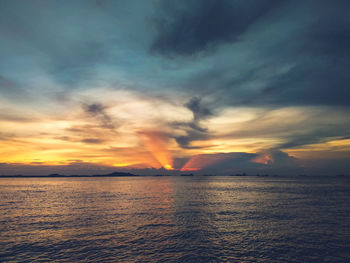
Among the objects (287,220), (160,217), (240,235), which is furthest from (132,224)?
(287,220)

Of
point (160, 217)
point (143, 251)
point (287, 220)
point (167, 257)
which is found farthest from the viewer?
point (160, 217)

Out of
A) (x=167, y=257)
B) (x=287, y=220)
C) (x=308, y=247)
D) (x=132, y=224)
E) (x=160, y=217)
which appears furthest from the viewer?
(x=160, y=217)

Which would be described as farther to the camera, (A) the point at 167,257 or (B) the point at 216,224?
(B) the point at 216,224

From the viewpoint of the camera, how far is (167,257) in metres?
22.0

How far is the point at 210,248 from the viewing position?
2464 cm

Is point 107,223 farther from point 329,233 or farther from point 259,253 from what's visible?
point 329,233

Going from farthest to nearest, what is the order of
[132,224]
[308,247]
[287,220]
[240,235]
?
1. [287,220]
2. [132,224]
3. [240,235]
4. [308,247]

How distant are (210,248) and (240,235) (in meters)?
6.77

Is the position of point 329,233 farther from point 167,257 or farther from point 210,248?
point 167,257

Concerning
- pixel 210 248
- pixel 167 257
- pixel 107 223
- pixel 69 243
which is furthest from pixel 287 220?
pixel 69 243

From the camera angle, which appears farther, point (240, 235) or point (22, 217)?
point (22, 217)

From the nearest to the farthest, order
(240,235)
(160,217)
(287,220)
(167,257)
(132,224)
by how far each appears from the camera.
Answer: (167,257) → (240,235) → (132,224) → (287,220) → (160,217)

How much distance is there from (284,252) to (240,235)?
6575mm

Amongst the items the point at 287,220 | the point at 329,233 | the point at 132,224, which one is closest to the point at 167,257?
the point at 132,224
